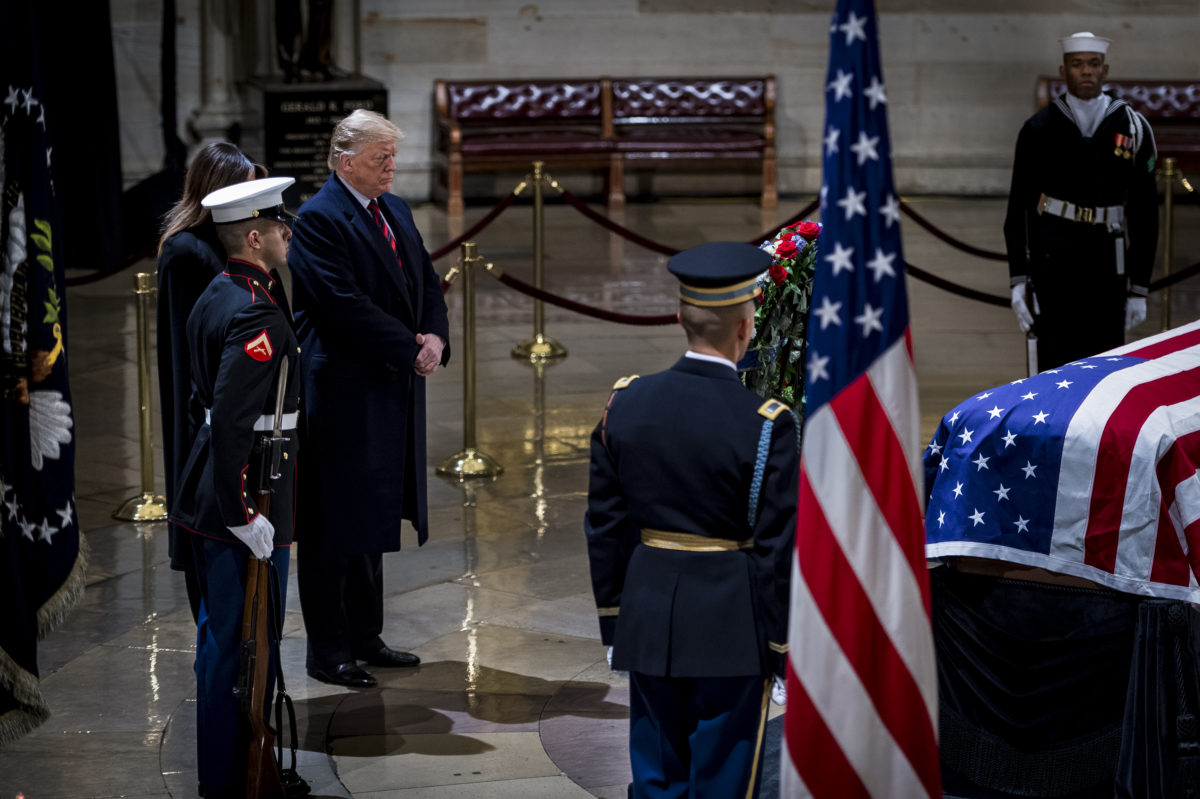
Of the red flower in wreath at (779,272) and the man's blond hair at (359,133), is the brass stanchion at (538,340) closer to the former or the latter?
the man's blond hair at (359,133)

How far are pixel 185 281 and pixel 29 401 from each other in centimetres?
90

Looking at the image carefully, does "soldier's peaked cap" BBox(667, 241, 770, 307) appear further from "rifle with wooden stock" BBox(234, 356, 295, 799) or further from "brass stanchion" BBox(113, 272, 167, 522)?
"brass stanchion" BBox(113, 272, 167, 522)

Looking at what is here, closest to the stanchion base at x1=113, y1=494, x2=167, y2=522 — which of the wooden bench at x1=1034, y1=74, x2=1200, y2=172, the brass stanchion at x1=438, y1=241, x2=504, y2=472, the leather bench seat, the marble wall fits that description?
the brass stanchion at x1=438, y1=241, x2=504, y2=472

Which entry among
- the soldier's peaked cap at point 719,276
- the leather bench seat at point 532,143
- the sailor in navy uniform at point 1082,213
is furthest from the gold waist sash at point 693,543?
the leather bench seat at point 532,143

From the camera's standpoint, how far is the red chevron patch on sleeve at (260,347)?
4.17m

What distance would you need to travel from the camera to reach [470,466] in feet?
25.0

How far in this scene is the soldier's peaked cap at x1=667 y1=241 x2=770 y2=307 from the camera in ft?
11.2

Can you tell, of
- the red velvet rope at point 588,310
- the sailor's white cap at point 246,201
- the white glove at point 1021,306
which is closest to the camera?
the sailor's white cap at point 246,201

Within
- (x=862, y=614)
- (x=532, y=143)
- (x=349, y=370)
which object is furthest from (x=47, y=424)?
(x=532, y=143)

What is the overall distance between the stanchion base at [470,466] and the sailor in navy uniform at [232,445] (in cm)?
313

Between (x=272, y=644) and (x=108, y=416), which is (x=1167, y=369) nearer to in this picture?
(x=272, y=644)

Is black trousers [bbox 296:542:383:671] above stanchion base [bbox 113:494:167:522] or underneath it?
above

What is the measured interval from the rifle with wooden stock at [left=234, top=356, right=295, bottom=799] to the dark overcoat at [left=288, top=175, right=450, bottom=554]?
78 cm

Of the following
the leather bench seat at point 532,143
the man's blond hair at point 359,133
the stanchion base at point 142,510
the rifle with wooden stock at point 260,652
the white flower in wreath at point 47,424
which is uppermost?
the man's blond hair at point 359,133
